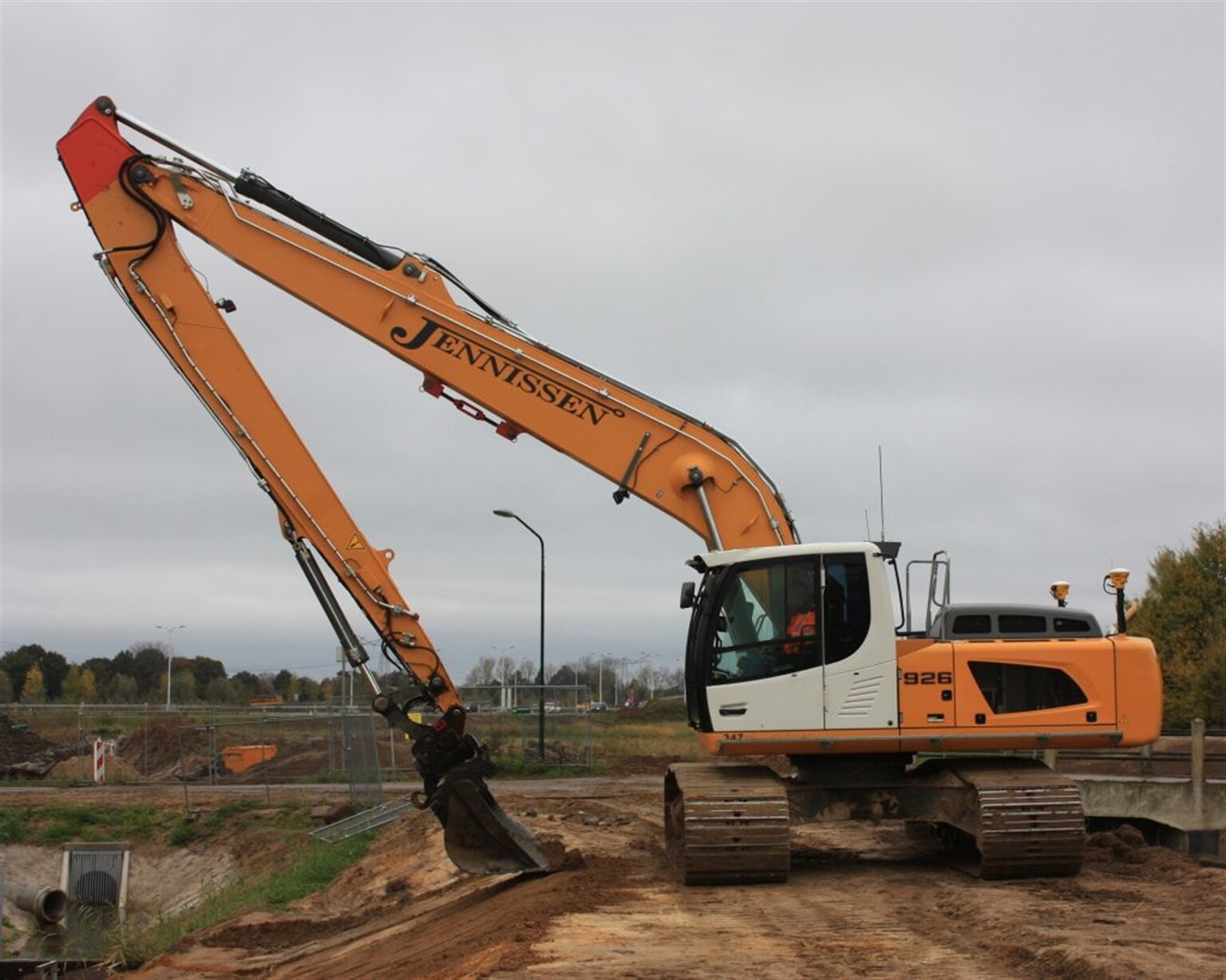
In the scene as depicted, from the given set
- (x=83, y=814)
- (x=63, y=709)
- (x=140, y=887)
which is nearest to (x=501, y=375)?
(x=140, y=887)

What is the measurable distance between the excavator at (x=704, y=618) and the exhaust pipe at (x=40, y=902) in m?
12.9

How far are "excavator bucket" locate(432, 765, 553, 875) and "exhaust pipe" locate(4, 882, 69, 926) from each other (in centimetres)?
1305

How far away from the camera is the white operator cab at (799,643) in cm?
1349

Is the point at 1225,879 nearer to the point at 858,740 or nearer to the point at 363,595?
the point at 858,740

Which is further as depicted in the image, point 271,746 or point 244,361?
point 271,746

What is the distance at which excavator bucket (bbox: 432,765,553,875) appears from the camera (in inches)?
567

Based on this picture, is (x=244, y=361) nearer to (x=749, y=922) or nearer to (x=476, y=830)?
(x=476, y=830)

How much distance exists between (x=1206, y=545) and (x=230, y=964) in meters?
37.5

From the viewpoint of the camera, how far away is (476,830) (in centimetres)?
1455

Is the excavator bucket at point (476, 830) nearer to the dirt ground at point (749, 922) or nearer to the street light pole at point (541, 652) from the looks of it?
the dirt ground at point (749, 922)

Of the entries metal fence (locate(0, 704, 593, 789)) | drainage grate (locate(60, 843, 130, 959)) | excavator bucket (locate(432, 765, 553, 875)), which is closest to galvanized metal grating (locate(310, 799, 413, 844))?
metal fence (locate(0, 704, 593, 789))

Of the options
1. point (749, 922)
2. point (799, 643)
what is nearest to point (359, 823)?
point (799, 643)

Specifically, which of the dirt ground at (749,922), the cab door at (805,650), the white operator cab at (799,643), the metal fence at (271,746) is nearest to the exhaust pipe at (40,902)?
the dirt ground at (749,922)

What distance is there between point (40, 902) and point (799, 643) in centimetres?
1675
